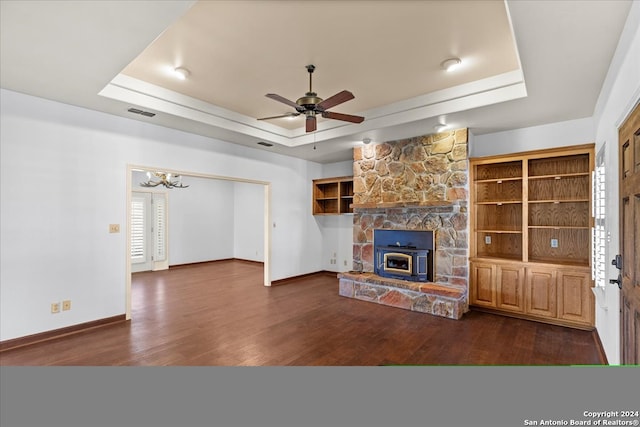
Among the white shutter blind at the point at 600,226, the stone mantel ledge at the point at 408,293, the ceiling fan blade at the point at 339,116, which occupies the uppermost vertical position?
the ceiling fan blade at the point at 339,116

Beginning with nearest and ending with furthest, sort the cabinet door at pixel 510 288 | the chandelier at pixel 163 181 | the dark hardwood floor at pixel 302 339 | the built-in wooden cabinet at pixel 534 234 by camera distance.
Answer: the dark hardwood floor at pixel 302 339 < the built-in wooden cabinet at pixel 534 234 < the cabinet door at pixel 510 288 < the chandelier at pixel 163 181

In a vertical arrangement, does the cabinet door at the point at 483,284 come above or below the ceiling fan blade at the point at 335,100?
below

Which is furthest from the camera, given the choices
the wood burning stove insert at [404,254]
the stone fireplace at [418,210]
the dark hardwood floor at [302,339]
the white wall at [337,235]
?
the white wall at [337,235]

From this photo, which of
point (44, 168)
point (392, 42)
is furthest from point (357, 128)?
point (44, 168)

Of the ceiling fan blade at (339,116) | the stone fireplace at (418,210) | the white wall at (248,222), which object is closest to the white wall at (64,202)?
the ceiling fan blade at (339,116)

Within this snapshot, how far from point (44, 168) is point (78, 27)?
2170 millimetres

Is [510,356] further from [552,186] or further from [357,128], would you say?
[357,128]

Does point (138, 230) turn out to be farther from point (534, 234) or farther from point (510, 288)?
point (534, 234)

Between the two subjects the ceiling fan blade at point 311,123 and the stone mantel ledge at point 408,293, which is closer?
the ceiling fan blade at point 311,123

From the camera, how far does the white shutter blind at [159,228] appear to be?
840 cm

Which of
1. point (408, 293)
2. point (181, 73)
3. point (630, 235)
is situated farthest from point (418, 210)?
point (181, 73)

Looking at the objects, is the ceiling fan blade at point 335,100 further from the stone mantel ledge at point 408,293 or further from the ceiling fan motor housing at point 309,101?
the stone mantel ledge at point 408,293

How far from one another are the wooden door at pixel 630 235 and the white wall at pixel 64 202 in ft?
16.8

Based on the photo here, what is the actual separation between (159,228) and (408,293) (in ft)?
22.8
